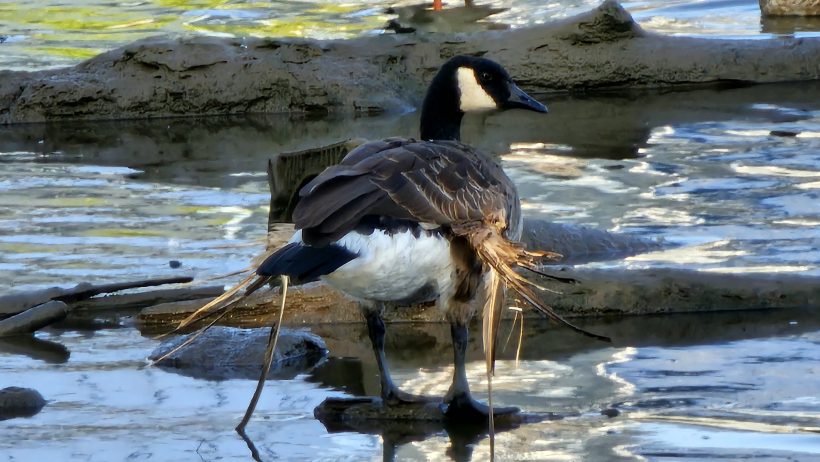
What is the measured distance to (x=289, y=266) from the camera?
15.8ft

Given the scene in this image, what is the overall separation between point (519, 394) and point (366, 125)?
7.07m

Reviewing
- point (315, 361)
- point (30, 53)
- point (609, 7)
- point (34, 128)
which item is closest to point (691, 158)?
point (609, 7)

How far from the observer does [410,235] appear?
5.10 meters

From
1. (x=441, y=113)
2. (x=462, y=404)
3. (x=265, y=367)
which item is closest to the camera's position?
(x=265, y=367)

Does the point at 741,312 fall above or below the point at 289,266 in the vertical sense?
below

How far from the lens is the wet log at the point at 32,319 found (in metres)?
6.55

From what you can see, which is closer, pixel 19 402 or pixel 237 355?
pixel 19 402

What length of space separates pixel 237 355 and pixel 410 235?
4.47ft

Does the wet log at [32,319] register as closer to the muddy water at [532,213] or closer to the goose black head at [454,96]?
Result: the muddy water at [532,213]

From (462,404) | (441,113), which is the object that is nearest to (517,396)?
(462,404)

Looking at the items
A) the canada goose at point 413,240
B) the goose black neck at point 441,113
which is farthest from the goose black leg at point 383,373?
the goose black neck at point 441,113

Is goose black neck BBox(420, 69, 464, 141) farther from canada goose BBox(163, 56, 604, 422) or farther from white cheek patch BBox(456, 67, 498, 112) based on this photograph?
canada goose BBox(163, 56, 604, 422)

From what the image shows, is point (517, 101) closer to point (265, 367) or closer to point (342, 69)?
point (265, 367)

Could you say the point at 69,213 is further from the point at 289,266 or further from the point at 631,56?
the point at 631,56
